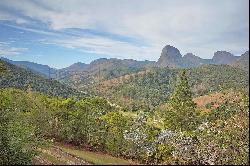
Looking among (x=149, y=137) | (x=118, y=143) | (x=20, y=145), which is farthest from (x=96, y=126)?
(x=20, y=145)

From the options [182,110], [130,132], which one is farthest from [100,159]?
[182,110]

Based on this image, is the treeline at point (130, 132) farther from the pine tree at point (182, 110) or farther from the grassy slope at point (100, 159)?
the grassy slope at point (100, 159)

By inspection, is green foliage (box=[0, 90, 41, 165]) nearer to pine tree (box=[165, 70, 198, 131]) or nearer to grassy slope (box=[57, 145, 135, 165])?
grassy slope (box=[57, 145, 135, 165])

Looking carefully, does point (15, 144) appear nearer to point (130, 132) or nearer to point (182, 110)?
point (130, 132)

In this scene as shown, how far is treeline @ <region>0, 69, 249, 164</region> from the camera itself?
1034 inches

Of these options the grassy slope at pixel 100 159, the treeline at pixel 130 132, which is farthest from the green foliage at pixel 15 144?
the grassy slope at pixel 100 159

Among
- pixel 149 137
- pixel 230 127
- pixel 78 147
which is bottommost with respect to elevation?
pixel 78 147

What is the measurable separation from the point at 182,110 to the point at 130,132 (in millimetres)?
13416

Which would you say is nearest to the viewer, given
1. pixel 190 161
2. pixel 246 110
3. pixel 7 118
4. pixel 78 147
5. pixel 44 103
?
pixel 246 110

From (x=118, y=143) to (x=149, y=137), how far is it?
593 centimetres

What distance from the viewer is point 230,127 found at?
2878 centimetres

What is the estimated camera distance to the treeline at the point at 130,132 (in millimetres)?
26266

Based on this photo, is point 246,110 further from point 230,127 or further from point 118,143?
point 118,143

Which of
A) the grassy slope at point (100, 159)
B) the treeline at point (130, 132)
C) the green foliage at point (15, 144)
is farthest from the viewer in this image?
the treeline at point (130, 132)
